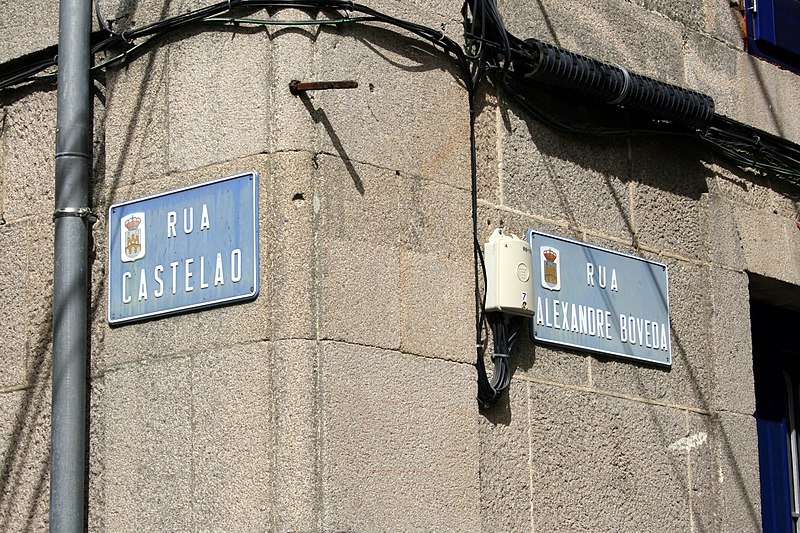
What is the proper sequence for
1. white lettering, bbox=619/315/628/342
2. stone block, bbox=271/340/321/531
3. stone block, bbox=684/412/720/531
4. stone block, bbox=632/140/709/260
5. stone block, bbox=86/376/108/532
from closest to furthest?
stone block, bbox=271/340/321/531, stone block, bbox=86/376/108/532, white lettering, bbox=619/315/628/342, stone block, bbox=684/412/720/531, stone block, bbox=632/140/709/260

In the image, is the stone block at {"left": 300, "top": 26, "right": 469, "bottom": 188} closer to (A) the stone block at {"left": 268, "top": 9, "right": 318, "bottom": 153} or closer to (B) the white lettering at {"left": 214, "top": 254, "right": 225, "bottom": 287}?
(A) the stone block at {"left": 268, "top": 9, "right": 318, "bottom": 153}

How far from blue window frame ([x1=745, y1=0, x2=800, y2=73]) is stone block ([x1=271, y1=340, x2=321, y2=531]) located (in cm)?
356

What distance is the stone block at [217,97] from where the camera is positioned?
17.2 feet

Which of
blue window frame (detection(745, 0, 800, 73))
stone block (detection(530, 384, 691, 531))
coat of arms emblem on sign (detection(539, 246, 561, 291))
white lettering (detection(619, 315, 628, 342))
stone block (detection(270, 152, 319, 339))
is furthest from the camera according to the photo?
blue window frame (detection(745, 0, 800, 73))

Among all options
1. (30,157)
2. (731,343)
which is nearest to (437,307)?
(30,157)

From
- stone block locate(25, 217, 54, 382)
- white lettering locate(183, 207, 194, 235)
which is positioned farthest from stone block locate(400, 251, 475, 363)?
stone block locate(25, 217, 54, 382)

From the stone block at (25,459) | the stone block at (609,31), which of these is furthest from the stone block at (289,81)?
the stone block at (25,459)

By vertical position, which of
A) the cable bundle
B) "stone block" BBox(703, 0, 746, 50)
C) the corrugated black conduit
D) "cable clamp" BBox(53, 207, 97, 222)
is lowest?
the cable bundle

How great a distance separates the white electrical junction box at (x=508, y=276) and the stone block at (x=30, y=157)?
1772 mm

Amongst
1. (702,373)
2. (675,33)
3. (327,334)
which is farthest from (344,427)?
(675,33)

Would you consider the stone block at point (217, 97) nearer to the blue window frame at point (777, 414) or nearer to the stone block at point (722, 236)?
the stone block at point (722, 236)

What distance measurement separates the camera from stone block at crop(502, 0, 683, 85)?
20.5 feet

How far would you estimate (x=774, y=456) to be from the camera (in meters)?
7.26

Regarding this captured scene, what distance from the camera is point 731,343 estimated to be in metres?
6.76
